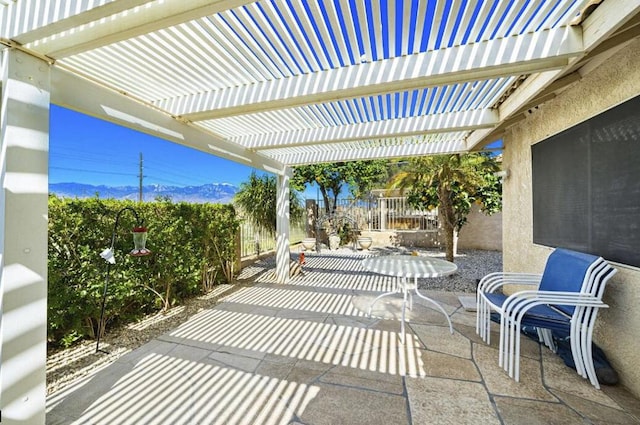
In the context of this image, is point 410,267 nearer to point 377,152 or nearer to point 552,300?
point 552,300

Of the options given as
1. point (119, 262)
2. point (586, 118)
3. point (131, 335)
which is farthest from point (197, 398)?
point (586, 118)

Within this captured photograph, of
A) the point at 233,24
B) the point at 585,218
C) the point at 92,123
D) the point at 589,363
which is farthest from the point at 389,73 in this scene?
the point at 92,123

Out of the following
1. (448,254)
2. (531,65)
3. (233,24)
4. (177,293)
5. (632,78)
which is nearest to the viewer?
(233,24)

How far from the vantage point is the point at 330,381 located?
2547mm

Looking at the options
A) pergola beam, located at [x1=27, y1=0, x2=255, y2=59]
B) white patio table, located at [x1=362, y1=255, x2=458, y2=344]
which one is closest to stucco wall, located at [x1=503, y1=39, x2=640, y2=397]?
white patio table, located at [x1=362, y1=255, x2=458, y2=344]

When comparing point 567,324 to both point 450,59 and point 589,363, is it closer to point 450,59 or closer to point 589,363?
point 589,363

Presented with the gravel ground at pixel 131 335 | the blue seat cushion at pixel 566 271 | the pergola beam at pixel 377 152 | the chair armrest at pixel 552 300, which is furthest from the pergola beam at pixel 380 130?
the gravel ground at pixel 131 335

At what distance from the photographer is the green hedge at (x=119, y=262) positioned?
309 cm

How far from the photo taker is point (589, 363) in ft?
8.08

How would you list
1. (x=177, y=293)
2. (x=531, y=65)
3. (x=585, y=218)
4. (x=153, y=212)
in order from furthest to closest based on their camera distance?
(x=177, y=293) → (x=153, y=212) → (x=585, y=218) → (x=531, y=65)

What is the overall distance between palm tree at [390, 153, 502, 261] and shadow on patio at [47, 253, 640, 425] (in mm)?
3730

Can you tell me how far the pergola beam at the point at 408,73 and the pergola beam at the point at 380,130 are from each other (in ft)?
5.30

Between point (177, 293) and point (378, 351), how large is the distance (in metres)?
3.81

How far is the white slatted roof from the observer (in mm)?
1793
